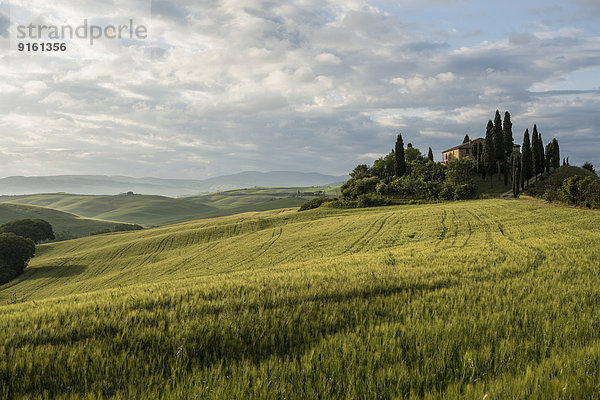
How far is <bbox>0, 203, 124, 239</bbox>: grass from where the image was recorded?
15350cm

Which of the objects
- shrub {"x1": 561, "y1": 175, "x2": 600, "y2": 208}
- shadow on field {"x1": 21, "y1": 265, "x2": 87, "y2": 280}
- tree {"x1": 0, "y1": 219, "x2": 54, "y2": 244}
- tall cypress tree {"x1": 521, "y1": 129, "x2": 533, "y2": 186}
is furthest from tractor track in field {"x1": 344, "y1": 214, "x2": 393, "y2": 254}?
tree {"x1": 0, "y1": 219, "x2": 54, "y2": 244}

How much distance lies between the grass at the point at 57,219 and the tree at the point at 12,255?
99566 mm

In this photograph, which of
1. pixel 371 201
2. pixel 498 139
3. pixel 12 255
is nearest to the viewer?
pixel 12 255

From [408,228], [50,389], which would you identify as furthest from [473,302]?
[408,228]

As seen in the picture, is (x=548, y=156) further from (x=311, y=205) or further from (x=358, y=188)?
(x=311, y=205)

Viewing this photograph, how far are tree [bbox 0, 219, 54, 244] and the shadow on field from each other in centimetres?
4903

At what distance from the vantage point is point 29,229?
306 ft

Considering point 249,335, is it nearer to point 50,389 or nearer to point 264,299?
point 264,299

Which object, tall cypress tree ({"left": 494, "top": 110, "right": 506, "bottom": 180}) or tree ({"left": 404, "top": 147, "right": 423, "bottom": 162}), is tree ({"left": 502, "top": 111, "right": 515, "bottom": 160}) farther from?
tree ({"left": 404, "top": 147, "right": 423, "bottom": 162})

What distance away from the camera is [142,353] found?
5.02 m

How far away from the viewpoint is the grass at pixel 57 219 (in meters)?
154

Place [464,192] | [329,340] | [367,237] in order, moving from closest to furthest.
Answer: [329,340] < [367,237] < [464,192]

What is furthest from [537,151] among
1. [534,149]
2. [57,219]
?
[57,219]

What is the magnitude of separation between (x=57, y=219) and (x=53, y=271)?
5930 inches
